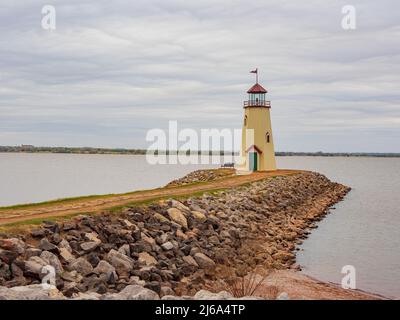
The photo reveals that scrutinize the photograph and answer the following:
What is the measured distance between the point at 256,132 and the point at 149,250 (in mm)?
30739

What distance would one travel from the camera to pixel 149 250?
1512 cm

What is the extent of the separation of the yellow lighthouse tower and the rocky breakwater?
1825 cm

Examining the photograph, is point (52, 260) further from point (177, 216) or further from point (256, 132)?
point (256, 132)

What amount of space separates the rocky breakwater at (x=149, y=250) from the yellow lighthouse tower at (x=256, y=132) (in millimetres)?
18254

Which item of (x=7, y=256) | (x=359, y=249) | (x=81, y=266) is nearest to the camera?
(x=7, y=256)

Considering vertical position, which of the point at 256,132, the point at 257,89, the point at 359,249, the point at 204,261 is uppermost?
the point at 257,89

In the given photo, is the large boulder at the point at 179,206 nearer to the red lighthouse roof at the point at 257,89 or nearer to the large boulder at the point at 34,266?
the large boulder at the point at 34,266

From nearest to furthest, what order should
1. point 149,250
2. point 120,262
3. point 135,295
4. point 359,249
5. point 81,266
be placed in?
point 135,295, point 81,266, point 120,262, point 149,250, point 359,249

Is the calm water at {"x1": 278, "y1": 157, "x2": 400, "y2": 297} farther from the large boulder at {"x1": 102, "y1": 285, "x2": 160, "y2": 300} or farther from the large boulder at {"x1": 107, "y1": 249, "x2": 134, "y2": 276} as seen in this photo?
the large boulder at {"x1": 102, "y1": 285, "x2": 160, "y2": 300}

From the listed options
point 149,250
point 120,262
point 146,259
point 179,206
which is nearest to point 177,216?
point 179,206

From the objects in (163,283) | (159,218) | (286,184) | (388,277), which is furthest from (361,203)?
(163,283)

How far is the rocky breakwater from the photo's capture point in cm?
1109

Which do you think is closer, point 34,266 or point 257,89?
point 34,266

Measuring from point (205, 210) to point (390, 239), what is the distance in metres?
13.1
